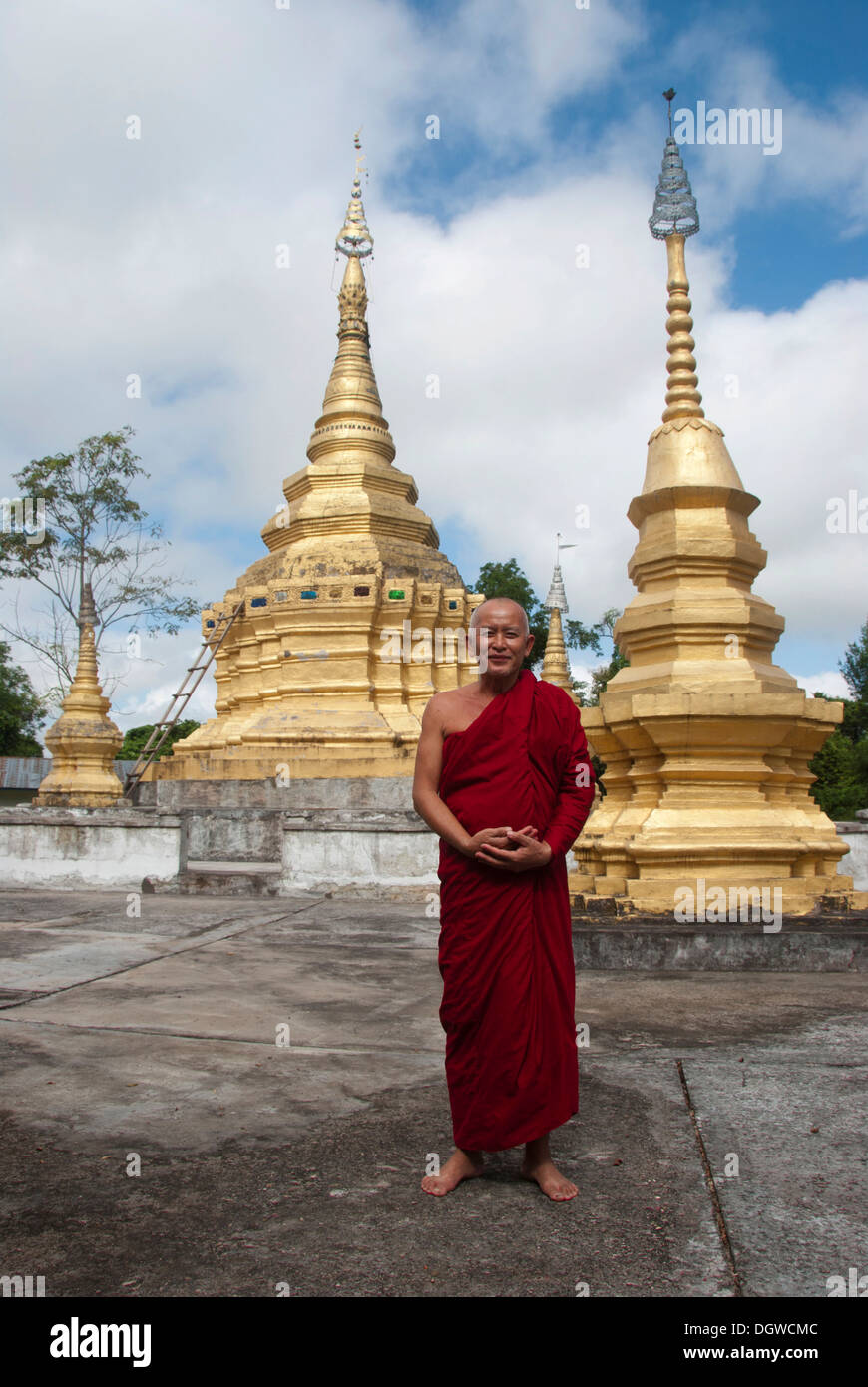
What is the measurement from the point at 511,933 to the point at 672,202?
263 inches

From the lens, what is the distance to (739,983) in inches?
212

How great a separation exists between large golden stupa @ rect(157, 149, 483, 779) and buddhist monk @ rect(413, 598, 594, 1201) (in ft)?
44.6

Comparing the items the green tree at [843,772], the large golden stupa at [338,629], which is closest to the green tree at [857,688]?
the green tree at [843,772]

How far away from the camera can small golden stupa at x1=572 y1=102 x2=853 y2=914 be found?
20.8 ft

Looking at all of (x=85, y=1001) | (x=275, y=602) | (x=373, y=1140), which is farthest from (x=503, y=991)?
(x=275, y=602)

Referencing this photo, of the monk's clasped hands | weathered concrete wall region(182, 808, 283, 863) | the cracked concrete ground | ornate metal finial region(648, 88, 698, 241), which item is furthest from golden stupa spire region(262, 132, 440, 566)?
the monk's clasped hands

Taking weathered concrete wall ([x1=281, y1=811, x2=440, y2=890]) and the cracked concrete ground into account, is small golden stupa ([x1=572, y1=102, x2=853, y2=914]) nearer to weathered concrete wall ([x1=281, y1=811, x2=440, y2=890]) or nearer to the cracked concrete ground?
the cracked concrete ground

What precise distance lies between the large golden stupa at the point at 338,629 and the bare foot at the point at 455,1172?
45.6ft

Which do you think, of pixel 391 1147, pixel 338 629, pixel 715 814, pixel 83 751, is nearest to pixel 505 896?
pixel 391 1147

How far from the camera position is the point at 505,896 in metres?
2.92

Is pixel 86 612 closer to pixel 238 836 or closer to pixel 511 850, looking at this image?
pixel 238 836

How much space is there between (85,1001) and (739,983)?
341 centimetres

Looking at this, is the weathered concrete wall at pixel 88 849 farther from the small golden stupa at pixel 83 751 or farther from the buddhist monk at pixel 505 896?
the buddhist monk at pixel 505 896

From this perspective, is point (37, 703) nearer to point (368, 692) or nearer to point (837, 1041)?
point (368, 692)
